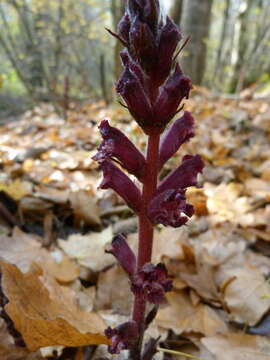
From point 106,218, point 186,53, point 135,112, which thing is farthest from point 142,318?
point 186,53

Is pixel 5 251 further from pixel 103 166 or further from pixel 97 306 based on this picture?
pixel 103 166

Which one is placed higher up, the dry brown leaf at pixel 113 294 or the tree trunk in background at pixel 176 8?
the tree trunk in background at pixel 176 8

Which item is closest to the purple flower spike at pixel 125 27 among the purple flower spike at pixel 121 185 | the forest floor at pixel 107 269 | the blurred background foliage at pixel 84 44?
the purple flower spike at pixel 121 185

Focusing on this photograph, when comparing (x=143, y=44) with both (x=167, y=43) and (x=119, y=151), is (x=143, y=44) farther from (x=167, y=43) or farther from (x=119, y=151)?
(x=119, y=151)

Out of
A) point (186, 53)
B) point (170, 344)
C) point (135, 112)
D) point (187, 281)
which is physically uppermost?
point (186, 53)

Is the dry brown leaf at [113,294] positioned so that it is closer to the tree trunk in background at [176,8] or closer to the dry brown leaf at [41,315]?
the dry brown leaf at [41,315]

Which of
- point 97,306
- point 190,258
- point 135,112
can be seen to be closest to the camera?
point 135,112
